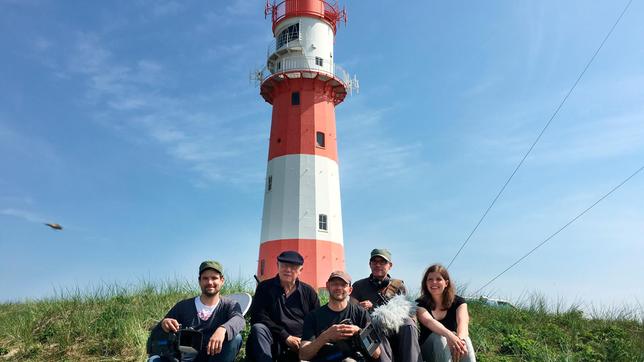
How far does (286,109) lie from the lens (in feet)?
63.4

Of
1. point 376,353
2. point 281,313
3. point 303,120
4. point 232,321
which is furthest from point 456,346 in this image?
point 303,120

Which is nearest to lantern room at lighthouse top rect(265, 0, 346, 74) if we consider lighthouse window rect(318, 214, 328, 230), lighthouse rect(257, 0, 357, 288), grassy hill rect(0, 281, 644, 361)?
lighthouse rect(257, 0, 357, 288)

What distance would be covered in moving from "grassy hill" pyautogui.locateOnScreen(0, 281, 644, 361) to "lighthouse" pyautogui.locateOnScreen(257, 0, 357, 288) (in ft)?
25.3

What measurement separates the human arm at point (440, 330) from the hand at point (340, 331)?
895 millimetres

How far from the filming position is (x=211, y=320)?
5340 millimetres

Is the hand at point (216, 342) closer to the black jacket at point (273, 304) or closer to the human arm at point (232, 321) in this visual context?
the human arm at point (232, 321)

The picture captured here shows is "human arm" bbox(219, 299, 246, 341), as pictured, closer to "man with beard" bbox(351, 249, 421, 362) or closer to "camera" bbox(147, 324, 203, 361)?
"camera" bbox(147, 324, 203, 361)

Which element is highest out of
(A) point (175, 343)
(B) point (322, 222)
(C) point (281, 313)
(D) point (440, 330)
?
(B) point (322, 222)

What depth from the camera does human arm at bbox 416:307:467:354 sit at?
5156 millimetres

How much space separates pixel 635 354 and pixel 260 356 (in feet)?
17.6

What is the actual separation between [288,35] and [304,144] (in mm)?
4693

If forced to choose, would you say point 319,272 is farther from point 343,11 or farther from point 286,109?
point 343,11

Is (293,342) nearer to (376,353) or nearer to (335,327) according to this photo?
(335,327)

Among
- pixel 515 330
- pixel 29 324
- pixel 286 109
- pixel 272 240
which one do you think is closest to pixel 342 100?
pixel 286 109
